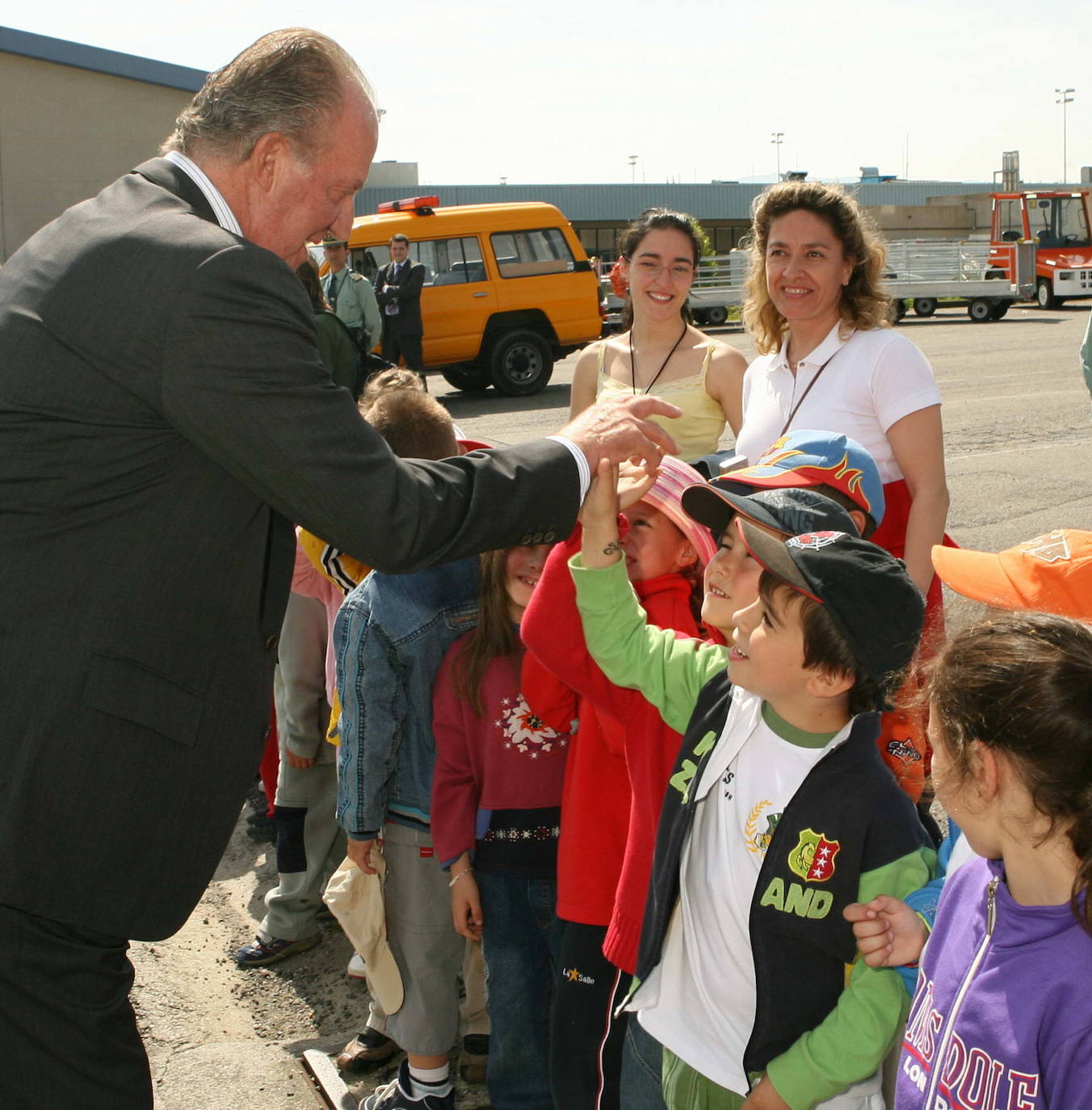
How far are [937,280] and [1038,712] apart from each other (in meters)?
27.8

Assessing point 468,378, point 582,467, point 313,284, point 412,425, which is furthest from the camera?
point 468,378

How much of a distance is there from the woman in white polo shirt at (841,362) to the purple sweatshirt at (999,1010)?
157 cm

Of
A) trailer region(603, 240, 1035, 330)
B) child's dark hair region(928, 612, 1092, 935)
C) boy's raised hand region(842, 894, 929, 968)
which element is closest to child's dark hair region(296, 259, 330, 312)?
boy's raised hand region(842, 894, 929, 968)

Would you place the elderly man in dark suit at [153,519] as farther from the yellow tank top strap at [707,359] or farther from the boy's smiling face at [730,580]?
the yellow tank top strap at [707,359]

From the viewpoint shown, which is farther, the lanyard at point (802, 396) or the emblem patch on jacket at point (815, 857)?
the lanyard at point (802, 396)

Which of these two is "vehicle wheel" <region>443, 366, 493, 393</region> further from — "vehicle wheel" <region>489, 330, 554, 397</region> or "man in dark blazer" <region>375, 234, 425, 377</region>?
"man in dark blazer" <region>375, 234, 425, 377</region>

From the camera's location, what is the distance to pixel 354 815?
3029mm

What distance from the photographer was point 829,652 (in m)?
2.02

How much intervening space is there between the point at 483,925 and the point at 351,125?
1.87 m

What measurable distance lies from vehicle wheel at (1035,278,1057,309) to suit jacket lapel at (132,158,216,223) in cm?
2947

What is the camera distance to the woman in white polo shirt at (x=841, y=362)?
3.21 metres

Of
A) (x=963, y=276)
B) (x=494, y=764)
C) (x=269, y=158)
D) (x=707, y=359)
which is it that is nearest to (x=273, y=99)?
(x=269, y=158)

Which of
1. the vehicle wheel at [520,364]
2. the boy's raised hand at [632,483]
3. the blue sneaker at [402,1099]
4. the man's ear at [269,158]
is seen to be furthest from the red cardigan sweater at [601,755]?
the vehicle wheel at [520,364]

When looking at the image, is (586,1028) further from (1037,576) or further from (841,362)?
(841,362)
